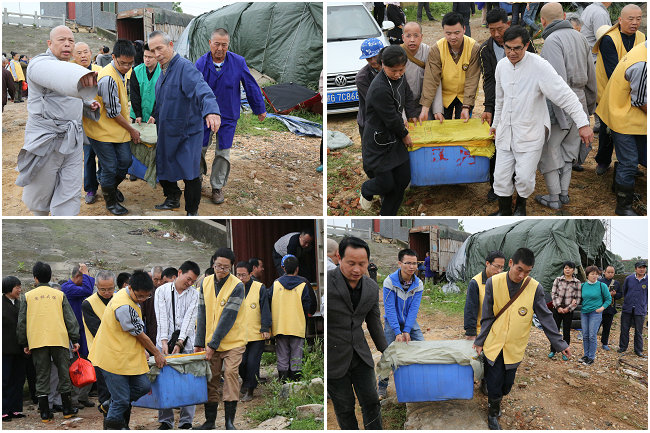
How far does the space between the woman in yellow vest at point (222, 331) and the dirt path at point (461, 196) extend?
6.45 feet

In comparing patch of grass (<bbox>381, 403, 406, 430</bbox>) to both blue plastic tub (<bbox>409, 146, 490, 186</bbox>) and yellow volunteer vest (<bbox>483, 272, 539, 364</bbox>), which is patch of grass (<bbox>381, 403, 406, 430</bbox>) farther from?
blue plastic tub (<bbox>409, 146, 490, 186</bbox>)

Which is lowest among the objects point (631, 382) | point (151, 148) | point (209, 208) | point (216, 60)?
point (631, 382)

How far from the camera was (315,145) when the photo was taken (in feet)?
31.3

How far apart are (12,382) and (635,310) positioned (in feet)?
23.2

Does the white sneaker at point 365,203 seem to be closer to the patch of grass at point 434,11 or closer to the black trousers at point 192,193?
the black trousers at point 192,193

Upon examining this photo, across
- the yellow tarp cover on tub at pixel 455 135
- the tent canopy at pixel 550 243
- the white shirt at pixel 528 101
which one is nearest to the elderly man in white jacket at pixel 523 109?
the white shirt at pixel 528 101

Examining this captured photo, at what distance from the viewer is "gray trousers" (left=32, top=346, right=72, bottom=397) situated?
16.8ft

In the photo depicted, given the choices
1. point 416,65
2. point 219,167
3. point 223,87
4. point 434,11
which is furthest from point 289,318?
point 434,11

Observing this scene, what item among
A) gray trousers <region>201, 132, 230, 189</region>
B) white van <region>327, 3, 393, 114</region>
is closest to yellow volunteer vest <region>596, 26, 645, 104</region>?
white van <region>327, 3, 393, 114</region>

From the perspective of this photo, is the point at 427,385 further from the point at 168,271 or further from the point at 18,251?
the point at 18,251

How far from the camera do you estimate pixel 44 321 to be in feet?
17.0

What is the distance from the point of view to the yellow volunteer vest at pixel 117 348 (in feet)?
14.1

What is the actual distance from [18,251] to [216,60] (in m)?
5.44

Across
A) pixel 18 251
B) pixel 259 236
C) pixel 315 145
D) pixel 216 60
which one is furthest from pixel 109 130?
pixel 18 251
